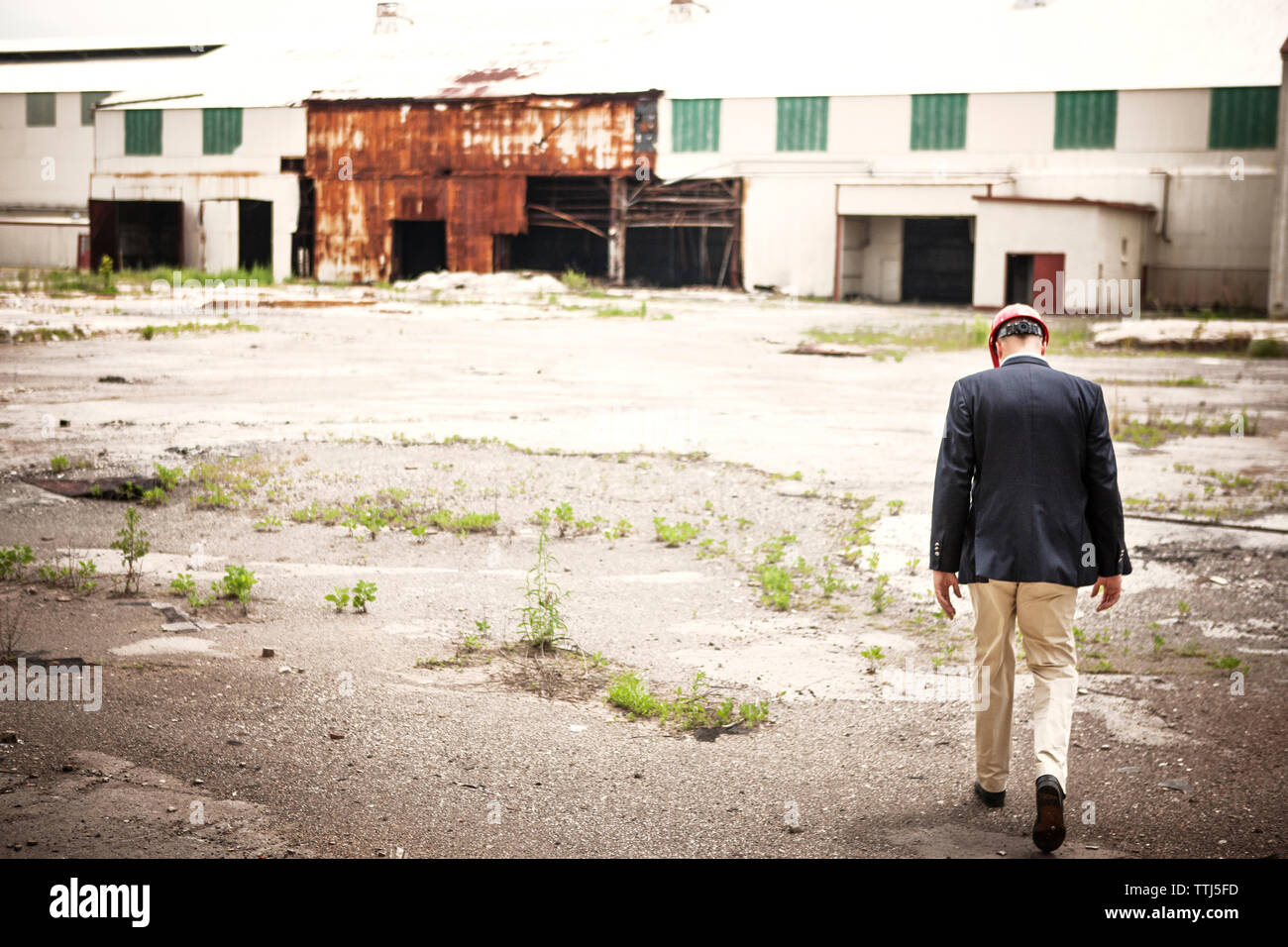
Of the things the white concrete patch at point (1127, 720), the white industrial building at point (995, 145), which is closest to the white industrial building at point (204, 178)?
the white industrial building at point (995, 145)

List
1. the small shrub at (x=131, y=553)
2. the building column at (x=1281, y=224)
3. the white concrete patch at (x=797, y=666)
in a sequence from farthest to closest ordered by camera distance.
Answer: the building column at (x=1281, y=224) < the small shrub at (x=131, y=553) < the white concrete patch at (x=797, y=666)

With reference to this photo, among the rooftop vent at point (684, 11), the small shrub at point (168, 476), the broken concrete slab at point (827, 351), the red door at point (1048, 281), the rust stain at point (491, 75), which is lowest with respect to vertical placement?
the small shrub at point (168, 476)

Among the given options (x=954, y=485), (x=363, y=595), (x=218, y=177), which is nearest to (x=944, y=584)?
(x=954, y=485)

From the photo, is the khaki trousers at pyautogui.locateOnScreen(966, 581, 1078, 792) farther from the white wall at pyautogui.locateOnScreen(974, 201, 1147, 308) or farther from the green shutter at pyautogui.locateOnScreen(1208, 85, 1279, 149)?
the green shutter at pyautogui.locateOnScreen(1208, 85, 1279, 149)

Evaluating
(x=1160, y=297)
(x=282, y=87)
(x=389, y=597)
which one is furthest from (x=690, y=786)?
(x=282, y=87)

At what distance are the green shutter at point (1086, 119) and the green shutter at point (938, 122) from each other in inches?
103

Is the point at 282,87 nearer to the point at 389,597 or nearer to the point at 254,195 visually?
the point at 254,195

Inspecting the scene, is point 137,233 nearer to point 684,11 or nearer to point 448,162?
point 448,162

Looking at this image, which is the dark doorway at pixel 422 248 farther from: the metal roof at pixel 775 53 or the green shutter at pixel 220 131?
the green shutter at pixel 220 131

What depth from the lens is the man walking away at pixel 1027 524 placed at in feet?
13.9

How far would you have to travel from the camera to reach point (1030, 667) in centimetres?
438

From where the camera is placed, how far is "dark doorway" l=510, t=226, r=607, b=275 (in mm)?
41969

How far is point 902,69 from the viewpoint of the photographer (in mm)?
37312

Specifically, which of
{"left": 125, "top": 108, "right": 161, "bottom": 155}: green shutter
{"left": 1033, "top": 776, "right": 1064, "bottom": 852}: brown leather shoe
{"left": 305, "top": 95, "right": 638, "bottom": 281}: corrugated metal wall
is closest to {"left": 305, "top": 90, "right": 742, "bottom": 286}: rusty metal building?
{"left": 305, "top": 95, "right": 638, "bottom": 281}: corrugated metal wall
